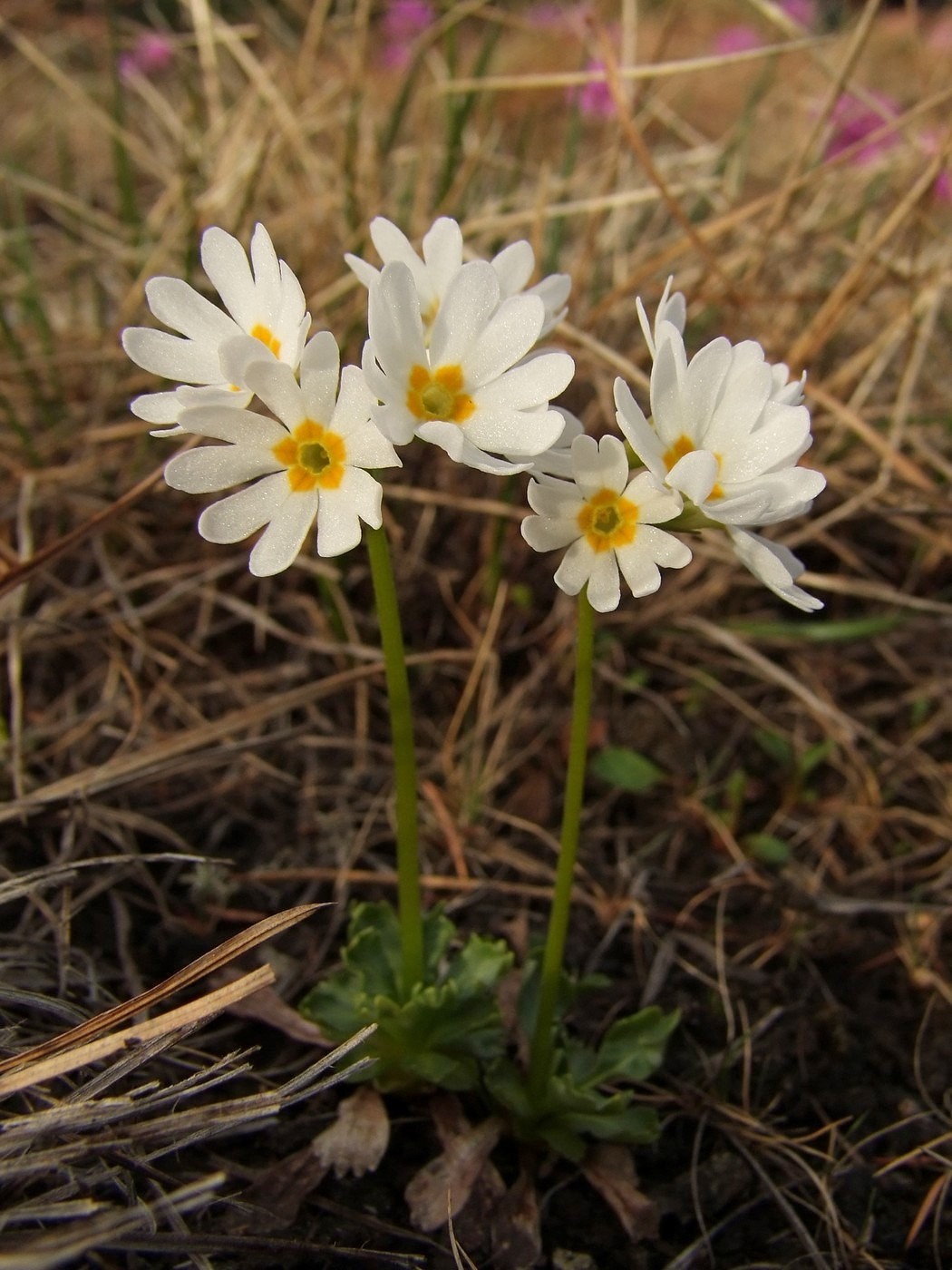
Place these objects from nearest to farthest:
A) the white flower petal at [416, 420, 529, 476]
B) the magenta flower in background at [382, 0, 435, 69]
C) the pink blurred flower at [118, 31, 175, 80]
A: the white flower petal at [416, 420, 529, 476]
the pink blurred flower at [118, 31, 175, 80]
the magenta flower in background at [382, 0, 435, 69]

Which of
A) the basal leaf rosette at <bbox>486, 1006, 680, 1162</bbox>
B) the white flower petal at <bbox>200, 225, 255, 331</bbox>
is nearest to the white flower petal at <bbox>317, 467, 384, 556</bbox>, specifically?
the white flower petal at <bbox>200, 225, 255, 331</bbox>

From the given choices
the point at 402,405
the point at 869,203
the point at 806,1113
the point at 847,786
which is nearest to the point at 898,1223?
the point at 806,1113

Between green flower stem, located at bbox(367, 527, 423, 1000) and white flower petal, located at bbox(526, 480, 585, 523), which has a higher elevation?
white flower petal, located at bbox(526, 480, 585, 523)

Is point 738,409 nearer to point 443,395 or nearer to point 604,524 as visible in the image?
point 604,524

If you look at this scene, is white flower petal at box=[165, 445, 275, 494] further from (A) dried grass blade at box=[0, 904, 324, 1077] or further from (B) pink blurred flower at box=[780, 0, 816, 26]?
(B) pink blurred flower at box=[780, 0, 816, 26]

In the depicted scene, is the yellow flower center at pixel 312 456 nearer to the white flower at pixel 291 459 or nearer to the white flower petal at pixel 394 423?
the white flower at pixel 291 459

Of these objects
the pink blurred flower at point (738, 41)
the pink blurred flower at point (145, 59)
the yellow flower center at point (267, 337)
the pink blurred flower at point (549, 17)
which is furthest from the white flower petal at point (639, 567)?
the pink blurred flower at point (549, 17)

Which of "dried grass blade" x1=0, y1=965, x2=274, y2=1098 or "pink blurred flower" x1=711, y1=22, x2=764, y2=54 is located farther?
"pink blurred flower" x1=711, y1=22, x2=764, y2=54
